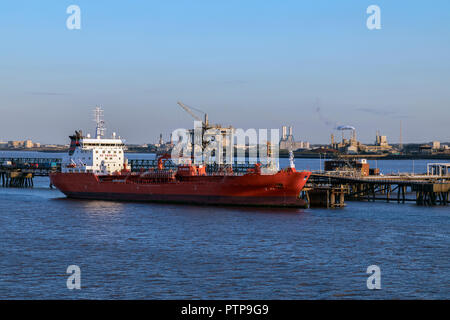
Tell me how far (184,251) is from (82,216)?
69.3 ft

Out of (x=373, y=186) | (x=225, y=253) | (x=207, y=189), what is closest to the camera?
(x=225, y=253)

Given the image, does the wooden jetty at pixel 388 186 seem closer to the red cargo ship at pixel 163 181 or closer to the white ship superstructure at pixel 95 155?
the red cargo ship at pixel 163 181

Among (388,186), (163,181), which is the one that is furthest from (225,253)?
(388,186)

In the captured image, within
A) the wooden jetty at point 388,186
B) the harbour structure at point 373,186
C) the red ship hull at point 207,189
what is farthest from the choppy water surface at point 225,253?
the wooden jetty at point 388,186

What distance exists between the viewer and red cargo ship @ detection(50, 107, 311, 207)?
54.7m

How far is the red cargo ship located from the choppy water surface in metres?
2.81

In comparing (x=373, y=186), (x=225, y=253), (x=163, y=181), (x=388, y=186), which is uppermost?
(x=163, y=181)

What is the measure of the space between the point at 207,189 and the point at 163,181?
699cm

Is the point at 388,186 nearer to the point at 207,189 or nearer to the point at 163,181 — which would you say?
the point at 207,189

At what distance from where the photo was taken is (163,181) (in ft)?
203

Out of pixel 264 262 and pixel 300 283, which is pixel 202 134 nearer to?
pixel 264 262

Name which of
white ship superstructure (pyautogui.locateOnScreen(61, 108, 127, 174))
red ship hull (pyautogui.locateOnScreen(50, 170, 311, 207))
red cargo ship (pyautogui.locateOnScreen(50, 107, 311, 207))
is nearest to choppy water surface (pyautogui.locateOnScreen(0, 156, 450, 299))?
red ship hull (pyautogui.locateOnScreen(50, 170, 311, 207))

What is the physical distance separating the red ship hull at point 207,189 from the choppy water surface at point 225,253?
2.56 meters

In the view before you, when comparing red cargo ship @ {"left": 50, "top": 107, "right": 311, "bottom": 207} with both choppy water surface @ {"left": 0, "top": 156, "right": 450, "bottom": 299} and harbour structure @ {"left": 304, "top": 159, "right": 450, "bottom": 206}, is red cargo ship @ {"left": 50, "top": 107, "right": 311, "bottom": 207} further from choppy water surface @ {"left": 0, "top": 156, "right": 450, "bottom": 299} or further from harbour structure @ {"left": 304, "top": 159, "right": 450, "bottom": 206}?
harbour structure @ {"left": 304, "top": 159, "right": 450, "bottom": 206}
